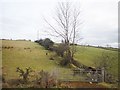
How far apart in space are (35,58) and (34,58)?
0.26 feet

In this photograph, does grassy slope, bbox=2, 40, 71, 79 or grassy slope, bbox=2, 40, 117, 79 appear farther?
grassy slope, bbox=2, 40, 71, 79

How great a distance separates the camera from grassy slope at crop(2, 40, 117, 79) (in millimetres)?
17297

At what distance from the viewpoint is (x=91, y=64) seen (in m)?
20.0

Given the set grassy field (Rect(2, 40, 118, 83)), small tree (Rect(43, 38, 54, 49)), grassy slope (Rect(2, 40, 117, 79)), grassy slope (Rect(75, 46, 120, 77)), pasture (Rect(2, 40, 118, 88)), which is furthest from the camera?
small tree (Rect(43, 38, 54, 49))

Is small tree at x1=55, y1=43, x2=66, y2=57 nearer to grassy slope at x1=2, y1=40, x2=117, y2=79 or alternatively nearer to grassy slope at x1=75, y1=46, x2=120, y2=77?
grassy slope at x1=2, y1=40, x2=117, y2=79

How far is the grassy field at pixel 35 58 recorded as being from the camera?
56.0 ft

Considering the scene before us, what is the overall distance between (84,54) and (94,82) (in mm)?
7728

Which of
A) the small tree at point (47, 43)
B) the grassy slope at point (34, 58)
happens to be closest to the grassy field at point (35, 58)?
the grassy slope at point (34, 58)

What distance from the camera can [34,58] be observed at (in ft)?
66.0

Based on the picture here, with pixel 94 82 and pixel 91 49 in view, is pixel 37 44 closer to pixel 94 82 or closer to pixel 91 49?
pixel 91 49

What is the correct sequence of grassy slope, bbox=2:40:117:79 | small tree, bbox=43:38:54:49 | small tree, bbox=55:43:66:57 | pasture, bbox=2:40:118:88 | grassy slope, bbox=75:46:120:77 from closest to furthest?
pasture, bbox=2:40:118:88 → grassy slope, bbox=2:40:117:79 → grassy slope, bbox=75:46:120:77 → small tree, bbox=55:43:66:57 → small tree, bbox=43:38:54:49

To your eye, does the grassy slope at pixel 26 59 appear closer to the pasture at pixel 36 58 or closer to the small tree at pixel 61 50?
the pasture at pixel 36 58

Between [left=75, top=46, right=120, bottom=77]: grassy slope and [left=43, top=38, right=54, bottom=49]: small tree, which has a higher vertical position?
[left=43, top=38, right=54, bottom=49]: small tree

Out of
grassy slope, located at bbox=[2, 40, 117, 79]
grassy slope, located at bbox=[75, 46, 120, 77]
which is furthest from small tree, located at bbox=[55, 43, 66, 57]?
grassy slope, located at bbox=[75, 46, 120, 77]
